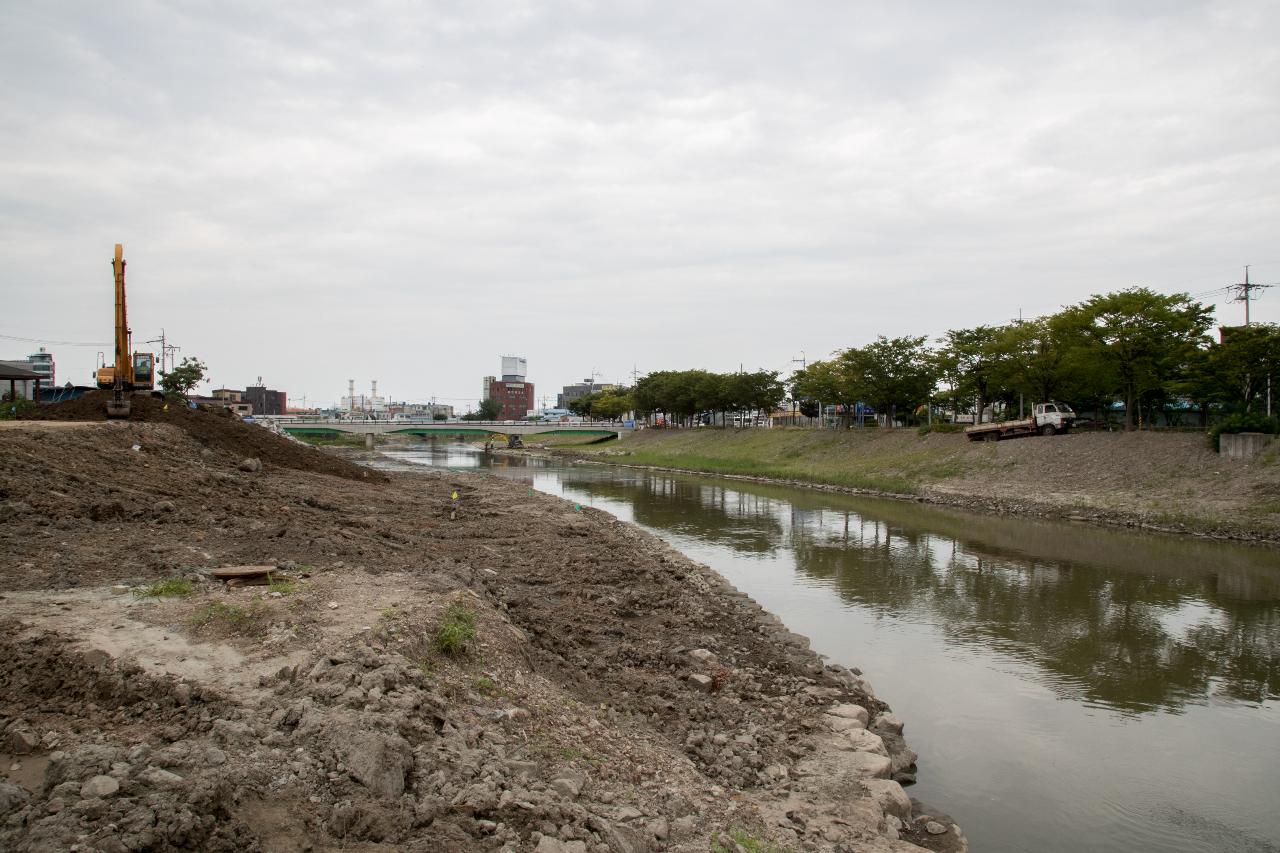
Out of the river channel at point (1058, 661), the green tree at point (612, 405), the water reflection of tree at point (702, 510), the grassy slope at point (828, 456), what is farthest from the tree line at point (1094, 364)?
the green tree at point (612, 405)

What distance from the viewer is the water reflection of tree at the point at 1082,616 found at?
1308 centimetres

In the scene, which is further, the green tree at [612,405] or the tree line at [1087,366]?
the green tree at [612,405]

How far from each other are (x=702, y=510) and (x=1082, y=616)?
20.8m

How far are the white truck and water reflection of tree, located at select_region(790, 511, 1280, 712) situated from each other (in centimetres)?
1990

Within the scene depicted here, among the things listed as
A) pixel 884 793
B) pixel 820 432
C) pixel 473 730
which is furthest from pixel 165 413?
pixel 820 432

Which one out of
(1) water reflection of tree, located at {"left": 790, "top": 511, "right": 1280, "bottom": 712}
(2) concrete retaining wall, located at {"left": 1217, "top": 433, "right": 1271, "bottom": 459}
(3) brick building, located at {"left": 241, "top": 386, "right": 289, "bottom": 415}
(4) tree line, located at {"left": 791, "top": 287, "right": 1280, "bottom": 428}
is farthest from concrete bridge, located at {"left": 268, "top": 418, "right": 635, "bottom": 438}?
(3) brick building, located at {"left": 241, "top": 386, "right": 289, "bottom": 415}

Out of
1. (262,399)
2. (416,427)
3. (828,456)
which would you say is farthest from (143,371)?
(262,399)

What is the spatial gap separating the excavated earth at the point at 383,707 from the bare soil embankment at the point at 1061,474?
22.6m

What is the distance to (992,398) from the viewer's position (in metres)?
55.0

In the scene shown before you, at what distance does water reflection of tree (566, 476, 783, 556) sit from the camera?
28.2 metres

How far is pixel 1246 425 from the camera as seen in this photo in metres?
31.1

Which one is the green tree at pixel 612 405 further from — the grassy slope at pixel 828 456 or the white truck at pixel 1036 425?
the white truck at pixel 1036 425

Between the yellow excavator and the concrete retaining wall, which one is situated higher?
the yellow excavator

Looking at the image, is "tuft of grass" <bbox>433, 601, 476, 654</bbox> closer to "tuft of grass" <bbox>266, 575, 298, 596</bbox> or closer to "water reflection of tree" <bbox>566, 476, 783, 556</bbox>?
"tuft of grass" <bbox>266, 575, 298, 596</bbox>
